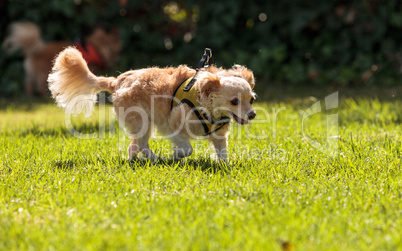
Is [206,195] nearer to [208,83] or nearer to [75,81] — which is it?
[208,83]

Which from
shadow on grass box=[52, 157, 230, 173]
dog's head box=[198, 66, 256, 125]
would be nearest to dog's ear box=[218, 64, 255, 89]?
dog's head box=[198, 66, 256, 125]

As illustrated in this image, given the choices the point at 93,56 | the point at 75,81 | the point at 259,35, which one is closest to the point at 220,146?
the point at 75,81

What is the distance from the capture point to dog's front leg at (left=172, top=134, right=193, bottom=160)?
12.4 ft

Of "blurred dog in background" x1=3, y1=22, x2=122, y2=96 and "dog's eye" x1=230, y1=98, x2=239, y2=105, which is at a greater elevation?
"blurred dog in background" x1=3, y1=22, x2=122, y2=96

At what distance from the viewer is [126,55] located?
945cm

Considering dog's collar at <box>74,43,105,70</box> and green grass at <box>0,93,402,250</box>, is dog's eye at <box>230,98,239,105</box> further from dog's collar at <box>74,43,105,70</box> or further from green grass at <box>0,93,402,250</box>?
dog's collar at <box>74,43,105,70</box>

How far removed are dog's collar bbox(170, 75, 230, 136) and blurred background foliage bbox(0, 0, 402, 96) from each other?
4461mm

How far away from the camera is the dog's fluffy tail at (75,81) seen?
4.16 metres

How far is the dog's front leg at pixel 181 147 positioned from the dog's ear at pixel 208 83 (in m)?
0.43

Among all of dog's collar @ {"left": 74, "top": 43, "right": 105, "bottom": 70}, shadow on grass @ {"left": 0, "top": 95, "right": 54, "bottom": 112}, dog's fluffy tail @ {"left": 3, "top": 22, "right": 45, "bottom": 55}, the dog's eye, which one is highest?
dog's fluffy tail @ {"left": 3, "top": 22, "right": 45, "bottom": 55}

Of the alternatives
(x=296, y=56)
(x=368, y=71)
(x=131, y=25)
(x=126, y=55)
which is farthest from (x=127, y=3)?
(x=368, y=71)

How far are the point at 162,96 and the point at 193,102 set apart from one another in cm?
27

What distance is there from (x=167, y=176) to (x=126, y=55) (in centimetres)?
653

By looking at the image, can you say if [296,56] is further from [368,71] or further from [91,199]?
[91,199]
